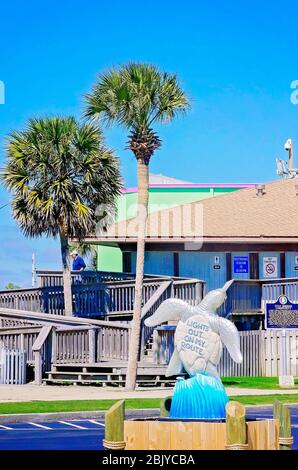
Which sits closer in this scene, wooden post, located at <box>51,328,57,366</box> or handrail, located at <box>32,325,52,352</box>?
handrail, located at <box>32,325,52,352</box>

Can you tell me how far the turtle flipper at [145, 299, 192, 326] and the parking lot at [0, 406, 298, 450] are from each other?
3951 millimetres

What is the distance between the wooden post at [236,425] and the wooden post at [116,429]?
1.14 m

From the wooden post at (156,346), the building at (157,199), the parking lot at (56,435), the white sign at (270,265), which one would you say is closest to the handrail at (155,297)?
the wooden post at (156,346)

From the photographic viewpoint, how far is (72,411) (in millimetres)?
21578

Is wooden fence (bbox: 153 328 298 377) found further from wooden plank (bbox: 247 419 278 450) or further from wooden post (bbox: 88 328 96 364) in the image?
wooden plank (bbox: 247 419 278 450)

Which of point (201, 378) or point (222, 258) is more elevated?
point (222, 258)

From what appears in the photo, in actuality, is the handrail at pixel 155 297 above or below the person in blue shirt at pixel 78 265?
below

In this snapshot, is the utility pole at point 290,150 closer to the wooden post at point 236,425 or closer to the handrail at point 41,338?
the handrail at point 41,338

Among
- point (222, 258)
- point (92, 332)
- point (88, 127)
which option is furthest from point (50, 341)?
point (222, 258)

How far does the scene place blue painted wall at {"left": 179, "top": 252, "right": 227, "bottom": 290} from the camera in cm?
4169

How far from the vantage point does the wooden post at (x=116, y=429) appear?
10.9m

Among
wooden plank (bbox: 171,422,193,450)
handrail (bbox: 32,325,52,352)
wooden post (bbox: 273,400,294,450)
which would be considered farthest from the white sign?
wooden plank (bbox: 171,422,193,450)
